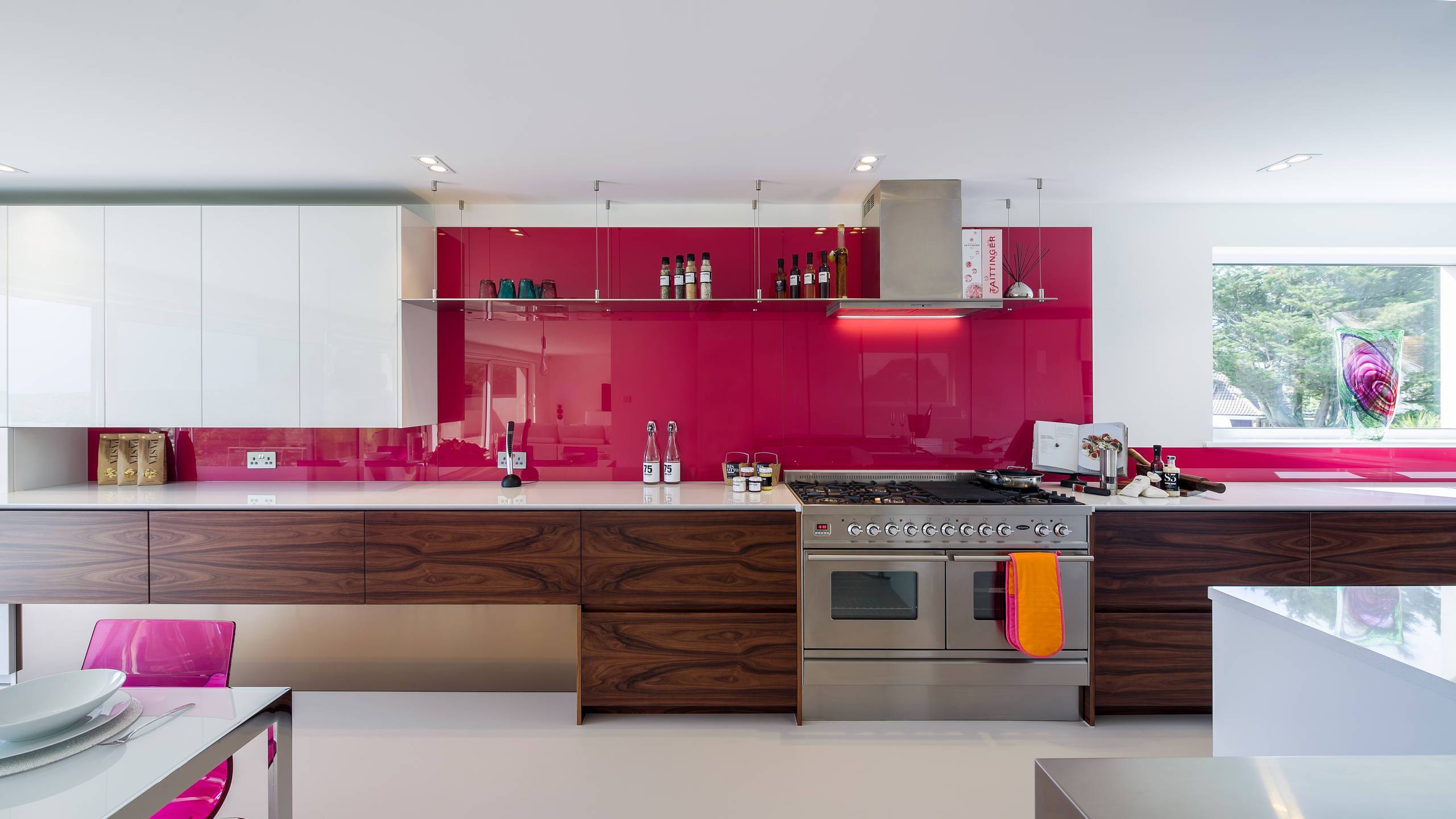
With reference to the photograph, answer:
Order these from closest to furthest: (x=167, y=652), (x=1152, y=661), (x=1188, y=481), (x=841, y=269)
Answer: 1. (x=167, y=652)
2. (x=1152, y=661)
3. (x=1188, y=481)
4. (x=841, y=269)

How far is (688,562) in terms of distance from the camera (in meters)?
2.58

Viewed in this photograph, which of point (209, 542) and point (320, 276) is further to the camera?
point (320, 276)

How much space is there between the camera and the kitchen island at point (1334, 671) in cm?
104

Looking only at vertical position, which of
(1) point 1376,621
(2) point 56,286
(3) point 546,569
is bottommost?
(3) point 546,569

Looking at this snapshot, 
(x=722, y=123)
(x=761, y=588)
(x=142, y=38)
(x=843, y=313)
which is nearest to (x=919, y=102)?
(x=722, y=123)

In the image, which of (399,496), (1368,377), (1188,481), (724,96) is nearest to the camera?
(724,96)

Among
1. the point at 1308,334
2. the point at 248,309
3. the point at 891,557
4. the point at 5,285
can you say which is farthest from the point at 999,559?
the point at 5,285

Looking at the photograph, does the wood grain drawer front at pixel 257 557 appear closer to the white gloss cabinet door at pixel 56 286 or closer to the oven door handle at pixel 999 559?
the white gloss cabinet door at pixel 56 286

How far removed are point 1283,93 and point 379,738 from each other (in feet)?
13.5

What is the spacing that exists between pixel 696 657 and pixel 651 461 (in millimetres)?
1004

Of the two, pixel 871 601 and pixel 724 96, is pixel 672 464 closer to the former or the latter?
pixel 871 601

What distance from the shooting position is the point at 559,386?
10.6 feet

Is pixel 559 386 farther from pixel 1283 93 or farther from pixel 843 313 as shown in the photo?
pixel 1283 93

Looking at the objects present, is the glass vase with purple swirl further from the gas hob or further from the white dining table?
the white dining table
